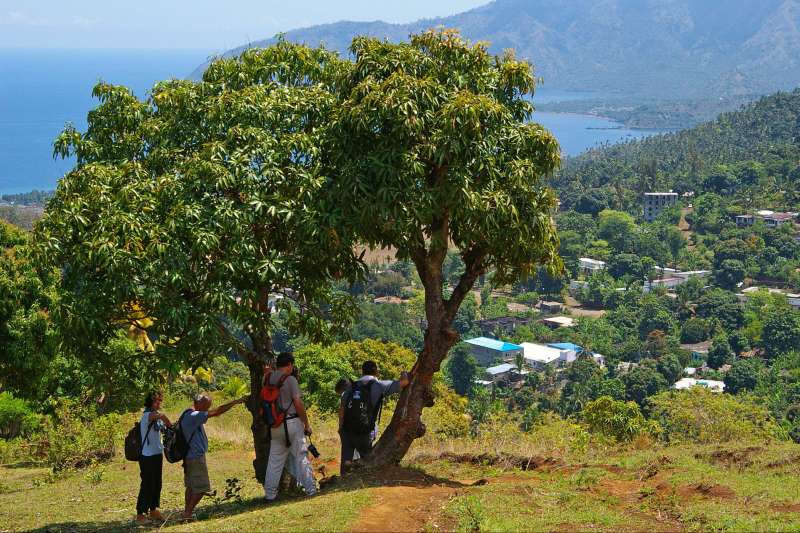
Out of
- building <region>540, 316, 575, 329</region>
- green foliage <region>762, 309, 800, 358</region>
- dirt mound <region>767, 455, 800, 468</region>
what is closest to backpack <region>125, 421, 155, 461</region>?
dirt mound <region>767, 455, 800, 468</region>

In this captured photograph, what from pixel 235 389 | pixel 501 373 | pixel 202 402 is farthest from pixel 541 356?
pixel 202 402

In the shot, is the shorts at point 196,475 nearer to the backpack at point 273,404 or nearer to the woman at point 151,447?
the woman at point 151,447

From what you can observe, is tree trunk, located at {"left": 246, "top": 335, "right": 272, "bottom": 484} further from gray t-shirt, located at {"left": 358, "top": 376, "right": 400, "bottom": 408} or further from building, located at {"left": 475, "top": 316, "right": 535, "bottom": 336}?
building, located at {"left": 475, "top": 316, "right": 535, "bottom": 336}

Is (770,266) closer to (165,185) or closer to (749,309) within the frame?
(749,309)

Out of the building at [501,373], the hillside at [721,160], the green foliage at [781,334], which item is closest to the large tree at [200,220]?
the building at [501,373]

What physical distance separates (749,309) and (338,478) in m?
80.2

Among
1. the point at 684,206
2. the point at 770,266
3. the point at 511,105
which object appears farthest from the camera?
the point at 684,206

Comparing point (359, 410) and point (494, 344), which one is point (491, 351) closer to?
point (494, 344)

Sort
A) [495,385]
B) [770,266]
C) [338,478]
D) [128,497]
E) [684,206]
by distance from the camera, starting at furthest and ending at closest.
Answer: [684,206] → [770,266] → [495,385] → [128,497] → [338,478]

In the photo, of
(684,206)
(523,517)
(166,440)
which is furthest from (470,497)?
(684,206)

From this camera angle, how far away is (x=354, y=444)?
8.87 meters

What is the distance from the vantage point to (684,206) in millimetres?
120875

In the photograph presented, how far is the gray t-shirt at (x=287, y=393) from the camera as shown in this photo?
25.6ft

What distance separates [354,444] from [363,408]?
496mm
